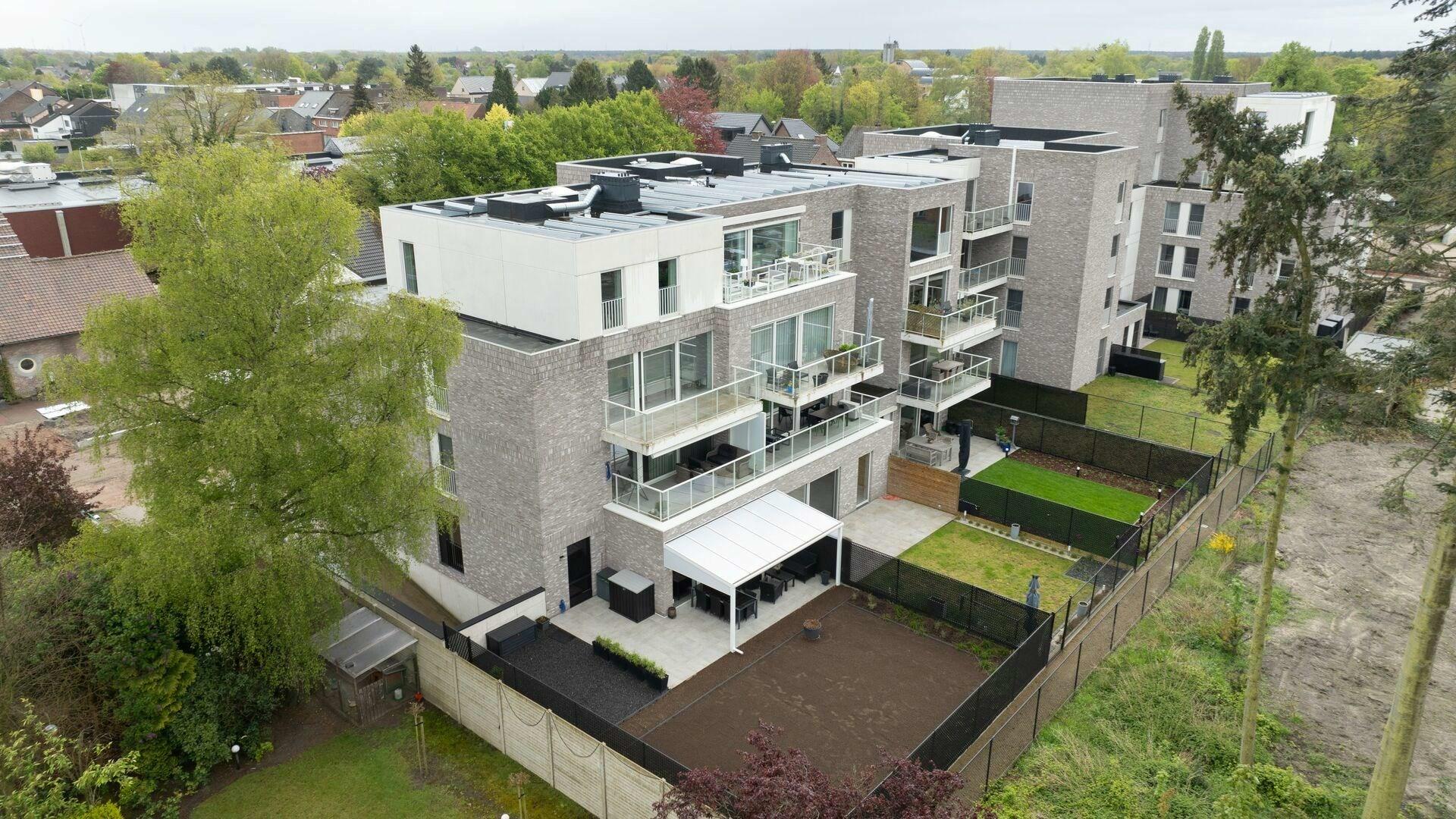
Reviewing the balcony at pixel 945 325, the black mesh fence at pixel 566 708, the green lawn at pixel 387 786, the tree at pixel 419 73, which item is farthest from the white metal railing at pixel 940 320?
the tree at pixel 419 73

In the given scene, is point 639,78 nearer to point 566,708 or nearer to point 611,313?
point 611,313

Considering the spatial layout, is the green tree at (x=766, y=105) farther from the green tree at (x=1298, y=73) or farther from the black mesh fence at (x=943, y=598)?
the black mesh fence at (x=943, y=598)

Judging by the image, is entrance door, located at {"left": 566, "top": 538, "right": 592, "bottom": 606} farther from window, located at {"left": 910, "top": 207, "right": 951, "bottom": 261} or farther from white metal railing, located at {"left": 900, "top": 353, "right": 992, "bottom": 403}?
window, located at {"left": 910, "top": 207, "right": 951, "bottom": 261}

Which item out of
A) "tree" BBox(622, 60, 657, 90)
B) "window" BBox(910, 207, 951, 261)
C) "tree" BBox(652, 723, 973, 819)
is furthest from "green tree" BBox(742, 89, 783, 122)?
"tree" BBox(652, 723, 973, 819)

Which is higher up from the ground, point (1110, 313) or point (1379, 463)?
point (1110, 313)

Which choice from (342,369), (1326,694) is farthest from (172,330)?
(1326,694)

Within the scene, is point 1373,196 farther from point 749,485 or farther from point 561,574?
point 561,574
